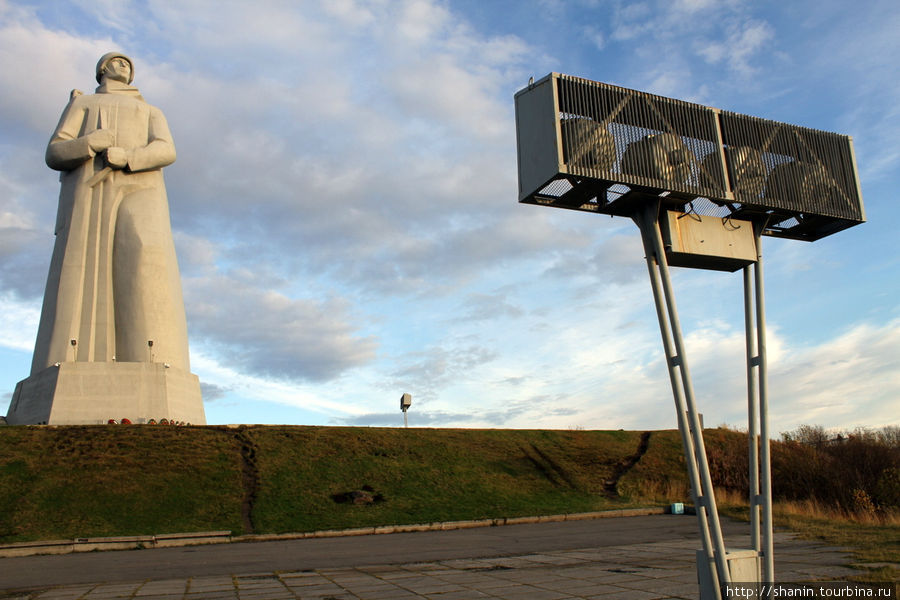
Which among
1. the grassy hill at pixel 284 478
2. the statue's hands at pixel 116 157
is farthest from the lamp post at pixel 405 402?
the statue's hands at pixel 116 157

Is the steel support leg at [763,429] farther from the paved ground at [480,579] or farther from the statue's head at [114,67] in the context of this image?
the statue's head at [114,67]

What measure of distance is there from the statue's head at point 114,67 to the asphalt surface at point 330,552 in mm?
19995

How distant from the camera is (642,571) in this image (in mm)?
8289

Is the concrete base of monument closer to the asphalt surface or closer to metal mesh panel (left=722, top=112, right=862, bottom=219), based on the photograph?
the asphalt surface

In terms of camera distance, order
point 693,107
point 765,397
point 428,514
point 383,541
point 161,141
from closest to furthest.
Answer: point 765,397 < point 693,107 < point 383,541 < point 428,514 < point 161,141

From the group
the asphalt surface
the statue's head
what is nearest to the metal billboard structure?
the asphalt surface

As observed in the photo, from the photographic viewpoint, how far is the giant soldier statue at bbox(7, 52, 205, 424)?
21.1 m

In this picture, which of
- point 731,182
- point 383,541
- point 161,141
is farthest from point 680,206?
point 161,141

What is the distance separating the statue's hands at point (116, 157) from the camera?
2373 cm

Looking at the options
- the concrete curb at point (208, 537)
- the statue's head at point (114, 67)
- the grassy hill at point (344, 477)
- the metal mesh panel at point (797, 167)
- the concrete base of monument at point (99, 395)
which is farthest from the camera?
the statue's head at point (114, 67)

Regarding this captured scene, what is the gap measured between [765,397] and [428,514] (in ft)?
40.1

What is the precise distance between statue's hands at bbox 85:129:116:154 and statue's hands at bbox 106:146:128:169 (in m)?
0.21

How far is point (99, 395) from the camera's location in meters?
21.0

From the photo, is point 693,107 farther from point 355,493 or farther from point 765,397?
point 355,493
